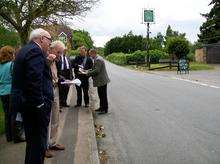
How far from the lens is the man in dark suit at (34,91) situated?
613cm

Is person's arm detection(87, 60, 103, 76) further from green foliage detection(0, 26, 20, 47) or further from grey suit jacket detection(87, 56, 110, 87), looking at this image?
green foliage detection(0, 26, 20, 47)

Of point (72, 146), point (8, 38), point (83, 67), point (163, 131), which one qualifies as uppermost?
point (8, 38)

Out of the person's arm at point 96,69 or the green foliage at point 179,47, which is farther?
the green foliage at point 179,47

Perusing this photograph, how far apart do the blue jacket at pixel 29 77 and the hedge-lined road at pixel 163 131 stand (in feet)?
9.58

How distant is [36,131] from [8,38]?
17180 millimetres

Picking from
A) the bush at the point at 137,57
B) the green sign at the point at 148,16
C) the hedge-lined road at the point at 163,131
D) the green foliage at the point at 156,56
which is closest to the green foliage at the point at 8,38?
the hedge-lined road at the point at 163,131

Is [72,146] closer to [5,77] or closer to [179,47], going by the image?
[5,77]

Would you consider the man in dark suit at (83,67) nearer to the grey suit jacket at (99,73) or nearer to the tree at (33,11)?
the grey suit jacket at (99,73)

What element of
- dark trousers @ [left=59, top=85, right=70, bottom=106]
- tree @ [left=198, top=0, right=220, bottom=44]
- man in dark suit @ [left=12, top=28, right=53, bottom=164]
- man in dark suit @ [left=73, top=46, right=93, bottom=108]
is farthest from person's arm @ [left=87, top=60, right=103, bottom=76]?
tree @ [left=198, top=0, right=220, bottom=44]

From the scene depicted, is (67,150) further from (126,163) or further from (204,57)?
(204,57)

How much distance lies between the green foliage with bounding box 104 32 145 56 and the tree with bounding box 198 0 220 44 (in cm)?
4136

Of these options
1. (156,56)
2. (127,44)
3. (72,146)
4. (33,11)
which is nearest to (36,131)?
(72,146)

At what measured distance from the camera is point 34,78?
6.11 m

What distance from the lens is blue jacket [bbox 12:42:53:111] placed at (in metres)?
6.11
